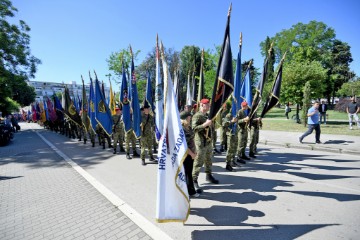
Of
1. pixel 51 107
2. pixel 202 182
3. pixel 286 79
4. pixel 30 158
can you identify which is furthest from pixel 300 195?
pixel 51 107

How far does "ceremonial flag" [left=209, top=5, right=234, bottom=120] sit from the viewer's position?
165 inches

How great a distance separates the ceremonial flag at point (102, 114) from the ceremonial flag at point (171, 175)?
24.4 feet

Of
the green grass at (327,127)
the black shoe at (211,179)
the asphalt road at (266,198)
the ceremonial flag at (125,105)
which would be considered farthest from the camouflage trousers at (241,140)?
the green grass at (327,127)

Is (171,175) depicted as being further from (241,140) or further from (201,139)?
(241,140)

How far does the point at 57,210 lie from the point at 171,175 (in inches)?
104

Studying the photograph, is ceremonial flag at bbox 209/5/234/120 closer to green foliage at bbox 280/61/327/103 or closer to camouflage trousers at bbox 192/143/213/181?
camouflage trousers at bbox 192/143/213/181

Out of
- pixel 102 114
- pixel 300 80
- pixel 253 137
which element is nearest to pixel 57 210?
pixel 253 137

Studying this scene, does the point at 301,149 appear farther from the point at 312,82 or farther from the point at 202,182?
the point at 312,82

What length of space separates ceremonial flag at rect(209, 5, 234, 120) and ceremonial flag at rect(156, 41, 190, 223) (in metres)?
1.18

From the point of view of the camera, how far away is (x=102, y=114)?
9.95m

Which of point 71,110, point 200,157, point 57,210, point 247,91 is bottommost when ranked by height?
point 57,210

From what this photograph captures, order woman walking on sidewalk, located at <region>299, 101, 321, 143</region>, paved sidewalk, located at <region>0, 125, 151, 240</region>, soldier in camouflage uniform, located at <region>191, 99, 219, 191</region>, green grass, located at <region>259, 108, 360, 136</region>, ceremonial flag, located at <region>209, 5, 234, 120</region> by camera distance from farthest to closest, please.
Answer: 1. green grass, located at <region>259, 108, 360, 136</region>
2. woman walking on sidewalk, located at <region>299, 101, 321, 143</region>
3. soldier in camouflage uniform, located at <region>191, 99, 219, 191</region>
4. ceremonial flag, located at <region>209, 5, 234, 120</region>
5. paved sidewalk, located at <region>0, 125, 151, 240</region>

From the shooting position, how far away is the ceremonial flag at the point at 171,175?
120 inches

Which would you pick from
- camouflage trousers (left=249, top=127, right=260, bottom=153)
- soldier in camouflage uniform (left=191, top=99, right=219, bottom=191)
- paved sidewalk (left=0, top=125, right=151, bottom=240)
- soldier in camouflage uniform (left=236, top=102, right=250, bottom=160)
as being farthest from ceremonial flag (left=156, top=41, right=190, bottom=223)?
camouflage trousers (left=249, top=127, right=260, bottom=153)
